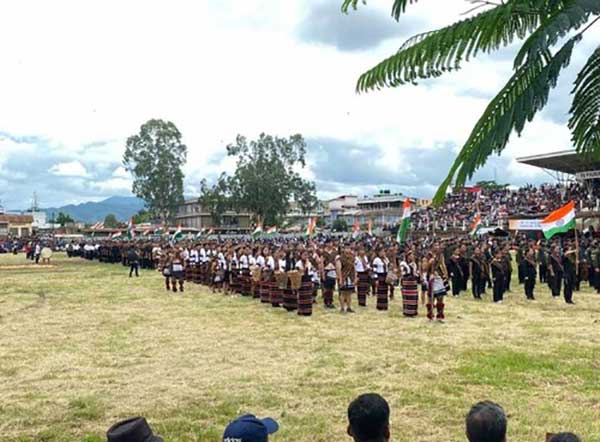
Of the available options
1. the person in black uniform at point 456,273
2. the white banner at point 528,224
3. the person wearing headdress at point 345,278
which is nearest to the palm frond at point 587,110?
the person wearing headdress at point 345,278

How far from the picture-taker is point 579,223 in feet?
130

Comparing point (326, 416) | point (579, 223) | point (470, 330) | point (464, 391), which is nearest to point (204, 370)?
point (326, 416)

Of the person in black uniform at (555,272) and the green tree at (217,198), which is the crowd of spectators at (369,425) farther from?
the green tree at (217,198)

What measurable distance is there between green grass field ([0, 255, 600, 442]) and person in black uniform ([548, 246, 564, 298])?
7.36ft

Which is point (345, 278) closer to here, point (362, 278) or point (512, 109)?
point (362, 278)

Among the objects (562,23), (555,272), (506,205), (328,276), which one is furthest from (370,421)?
(506,205)

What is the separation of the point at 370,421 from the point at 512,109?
6.14ft

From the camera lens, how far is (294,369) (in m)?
9.49

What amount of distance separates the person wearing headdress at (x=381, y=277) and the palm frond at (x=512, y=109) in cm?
1395

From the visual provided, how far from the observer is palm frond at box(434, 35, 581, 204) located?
101 inches

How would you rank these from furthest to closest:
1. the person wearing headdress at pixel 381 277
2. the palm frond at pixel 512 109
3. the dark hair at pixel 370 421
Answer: the person wearing headdress at pixel 381 277 → the dark hair at pixel 370 421 → the palm frond at pixel 512 109

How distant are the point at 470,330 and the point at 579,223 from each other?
1208 inches

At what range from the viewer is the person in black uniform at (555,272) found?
60.0 ft

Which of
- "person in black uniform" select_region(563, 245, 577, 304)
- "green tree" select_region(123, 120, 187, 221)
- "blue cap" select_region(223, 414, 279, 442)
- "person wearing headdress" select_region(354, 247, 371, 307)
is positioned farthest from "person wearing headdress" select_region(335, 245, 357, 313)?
"green tree" select_region(123, 120, 187, 221)
